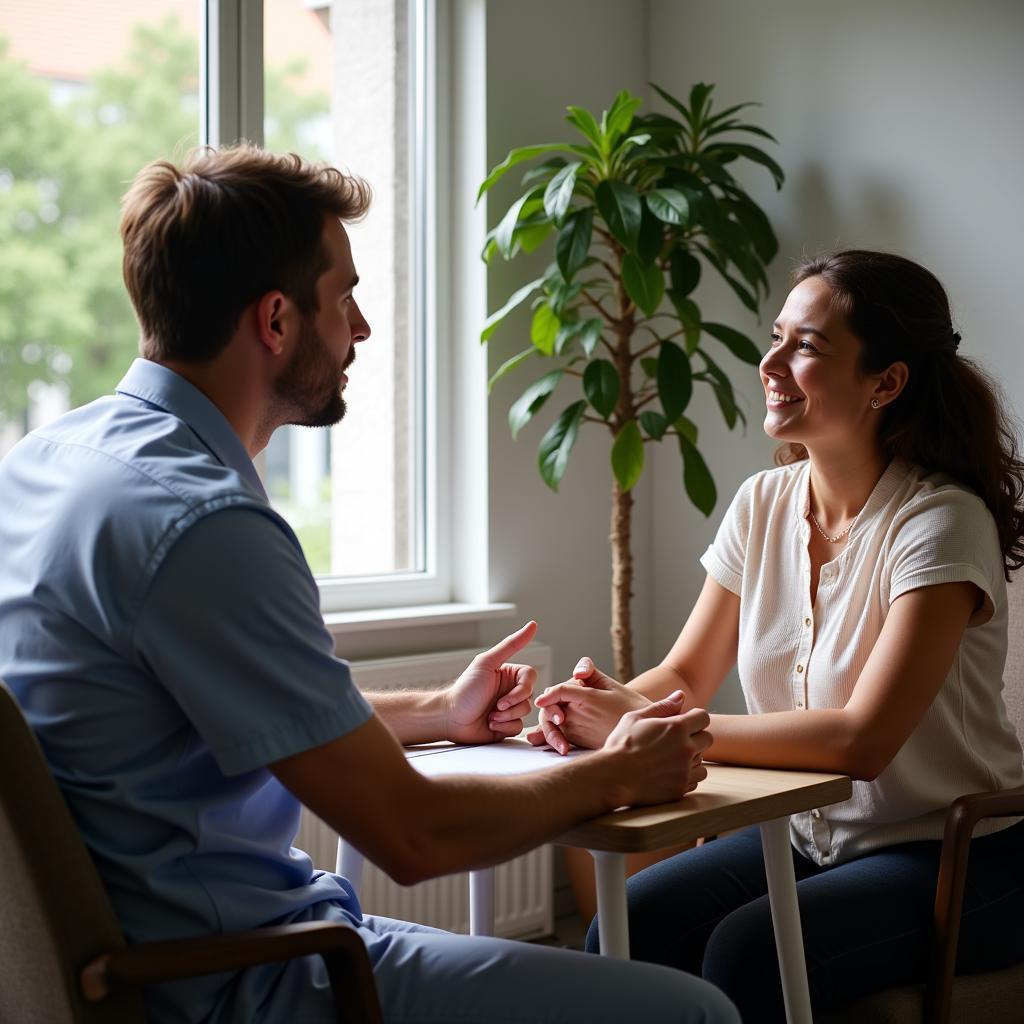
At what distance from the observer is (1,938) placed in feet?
3.81

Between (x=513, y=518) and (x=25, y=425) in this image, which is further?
(x=513, y=518)

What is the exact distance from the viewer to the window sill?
2854mm

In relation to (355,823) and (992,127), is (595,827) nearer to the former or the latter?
(355,823)

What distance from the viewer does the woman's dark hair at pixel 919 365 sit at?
197 centimetres

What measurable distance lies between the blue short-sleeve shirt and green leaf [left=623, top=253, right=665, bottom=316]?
1674mm

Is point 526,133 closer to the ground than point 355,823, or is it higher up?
higher up

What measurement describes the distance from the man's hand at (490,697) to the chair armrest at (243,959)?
1.98ft

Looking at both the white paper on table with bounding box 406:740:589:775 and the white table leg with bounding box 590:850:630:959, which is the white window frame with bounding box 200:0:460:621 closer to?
the white paper on table with bounding box 406:740:589:775

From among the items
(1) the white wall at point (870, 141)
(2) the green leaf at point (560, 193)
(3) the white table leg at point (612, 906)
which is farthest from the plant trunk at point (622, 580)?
(3) the white table leg at point (612, 906)

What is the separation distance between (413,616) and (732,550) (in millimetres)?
1034

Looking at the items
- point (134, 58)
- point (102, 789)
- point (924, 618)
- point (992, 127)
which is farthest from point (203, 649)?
point (992, 127)

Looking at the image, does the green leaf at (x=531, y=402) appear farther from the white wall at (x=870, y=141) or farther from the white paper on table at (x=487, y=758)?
the white paper on table at (x=487, y=758)

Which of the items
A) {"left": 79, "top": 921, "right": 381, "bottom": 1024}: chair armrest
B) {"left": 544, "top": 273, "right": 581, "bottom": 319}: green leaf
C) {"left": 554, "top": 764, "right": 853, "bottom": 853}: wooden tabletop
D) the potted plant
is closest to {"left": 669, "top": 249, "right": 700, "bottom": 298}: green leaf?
the potted plant

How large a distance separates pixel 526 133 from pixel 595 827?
227cm
